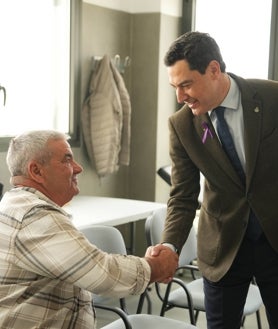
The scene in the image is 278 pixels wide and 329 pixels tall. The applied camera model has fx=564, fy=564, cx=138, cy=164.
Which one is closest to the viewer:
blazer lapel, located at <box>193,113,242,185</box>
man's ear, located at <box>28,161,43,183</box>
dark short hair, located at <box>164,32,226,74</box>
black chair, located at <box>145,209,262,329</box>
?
man's ear, located at <box>28,161,43,183</box>

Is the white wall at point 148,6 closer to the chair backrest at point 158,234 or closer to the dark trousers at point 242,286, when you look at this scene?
the chair backrest at point 158,234

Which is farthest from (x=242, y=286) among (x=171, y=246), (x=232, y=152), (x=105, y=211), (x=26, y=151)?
(x=105, y=211)

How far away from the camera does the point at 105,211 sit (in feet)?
12.2

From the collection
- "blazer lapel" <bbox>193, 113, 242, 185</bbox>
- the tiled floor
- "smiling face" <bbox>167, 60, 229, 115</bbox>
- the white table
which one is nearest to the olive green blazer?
"blazer lapel" <bbox>193, 113, 242, 185</bbox>

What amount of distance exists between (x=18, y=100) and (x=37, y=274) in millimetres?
2586

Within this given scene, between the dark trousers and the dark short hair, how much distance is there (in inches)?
25.8

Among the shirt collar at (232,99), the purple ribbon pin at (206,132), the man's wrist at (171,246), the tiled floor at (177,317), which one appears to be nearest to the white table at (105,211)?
the tiled floor at (177,317)

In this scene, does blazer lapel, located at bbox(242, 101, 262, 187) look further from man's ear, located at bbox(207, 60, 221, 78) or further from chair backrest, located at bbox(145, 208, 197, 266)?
chair backrest, located at bbox(145, 208, 197, 266)

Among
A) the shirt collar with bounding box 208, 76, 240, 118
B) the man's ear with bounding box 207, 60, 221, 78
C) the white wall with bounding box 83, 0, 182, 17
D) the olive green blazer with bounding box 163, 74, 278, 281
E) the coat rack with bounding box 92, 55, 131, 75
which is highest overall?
the white wall with bounding box 83, 0, 182, 17

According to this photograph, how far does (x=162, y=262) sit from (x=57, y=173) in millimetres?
499

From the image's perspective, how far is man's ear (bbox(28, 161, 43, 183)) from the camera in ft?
5.40

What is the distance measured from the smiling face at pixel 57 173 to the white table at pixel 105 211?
147 centimetres

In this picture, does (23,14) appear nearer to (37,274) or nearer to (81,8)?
(81,8)

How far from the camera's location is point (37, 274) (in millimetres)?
1585
